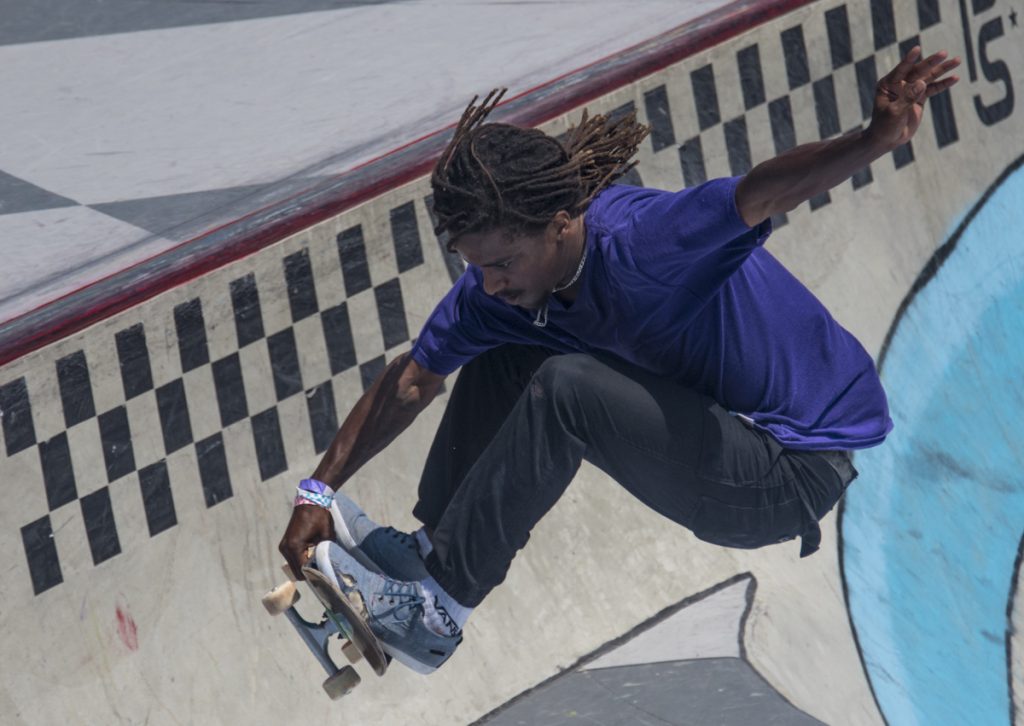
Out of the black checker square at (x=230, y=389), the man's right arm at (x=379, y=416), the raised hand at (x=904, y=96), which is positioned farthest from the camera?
the black checker square at (x=230, y=389)

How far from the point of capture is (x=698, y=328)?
315cm

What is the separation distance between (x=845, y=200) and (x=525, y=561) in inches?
68.6

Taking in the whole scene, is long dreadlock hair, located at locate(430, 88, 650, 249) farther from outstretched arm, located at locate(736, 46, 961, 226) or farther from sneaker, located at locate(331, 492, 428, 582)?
sneaker, located at locate(331, 492, 428, 582)

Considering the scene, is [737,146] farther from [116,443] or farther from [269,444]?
[116,443]

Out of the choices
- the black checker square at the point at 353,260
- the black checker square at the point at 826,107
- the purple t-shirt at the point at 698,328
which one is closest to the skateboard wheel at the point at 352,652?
the purple t-shirt at the point at 698,328

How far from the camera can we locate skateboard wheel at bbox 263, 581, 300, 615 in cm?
327

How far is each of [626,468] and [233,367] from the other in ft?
5.19

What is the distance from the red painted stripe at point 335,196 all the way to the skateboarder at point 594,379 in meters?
1.05

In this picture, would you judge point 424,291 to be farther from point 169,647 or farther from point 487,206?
point 487,206

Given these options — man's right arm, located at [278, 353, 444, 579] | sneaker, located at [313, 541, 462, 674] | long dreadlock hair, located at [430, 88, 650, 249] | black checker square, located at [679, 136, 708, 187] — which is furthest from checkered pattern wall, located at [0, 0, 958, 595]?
long dreadlock hair, located at [430, 88, 650, 249]

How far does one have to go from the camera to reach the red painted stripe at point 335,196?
13.5 feet

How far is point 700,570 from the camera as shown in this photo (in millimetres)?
4449

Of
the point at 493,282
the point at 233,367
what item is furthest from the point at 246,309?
the point at 493,282

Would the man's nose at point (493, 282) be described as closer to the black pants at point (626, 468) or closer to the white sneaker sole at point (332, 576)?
the black pants at point (626, 468)
